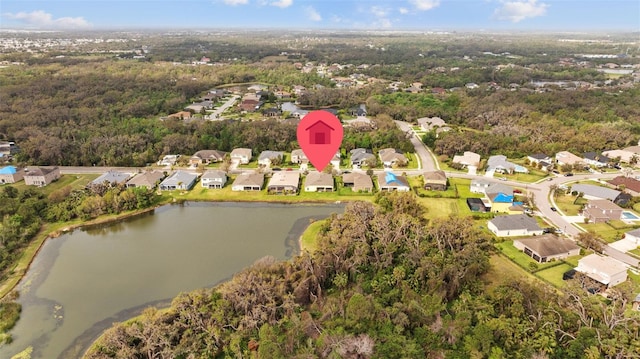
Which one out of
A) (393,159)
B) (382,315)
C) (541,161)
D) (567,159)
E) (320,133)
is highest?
(320,133)

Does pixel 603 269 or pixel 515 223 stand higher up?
pixel 515 223

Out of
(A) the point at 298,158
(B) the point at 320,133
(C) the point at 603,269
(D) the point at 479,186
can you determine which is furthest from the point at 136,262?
(D) the point at 479,186

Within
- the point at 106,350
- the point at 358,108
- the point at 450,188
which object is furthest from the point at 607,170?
the point at 106,350

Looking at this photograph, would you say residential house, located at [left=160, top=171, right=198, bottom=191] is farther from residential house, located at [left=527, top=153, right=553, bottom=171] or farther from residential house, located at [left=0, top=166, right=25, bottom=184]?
residential house, located at [left=527, top=153, right=553, bottom=171]

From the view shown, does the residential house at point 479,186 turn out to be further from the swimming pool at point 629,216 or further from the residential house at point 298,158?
the residential house at point 298,158

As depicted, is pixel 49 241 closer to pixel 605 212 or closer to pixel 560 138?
pixel 605 212

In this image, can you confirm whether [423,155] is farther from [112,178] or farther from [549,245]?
[112,178]

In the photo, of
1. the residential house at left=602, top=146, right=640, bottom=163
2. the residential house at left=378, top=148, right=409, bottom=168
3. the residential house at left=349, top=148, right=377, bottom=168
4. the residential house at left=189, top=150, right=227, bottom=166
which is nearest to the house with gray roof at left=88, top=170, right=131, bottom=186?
the residential house at left=189, top=150, right=227, bottom=166

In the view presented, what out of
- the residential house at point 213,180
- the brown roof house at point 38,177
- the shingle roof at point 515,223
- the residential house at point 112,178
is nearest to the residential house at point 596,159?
the shingle roof at point 515,223
